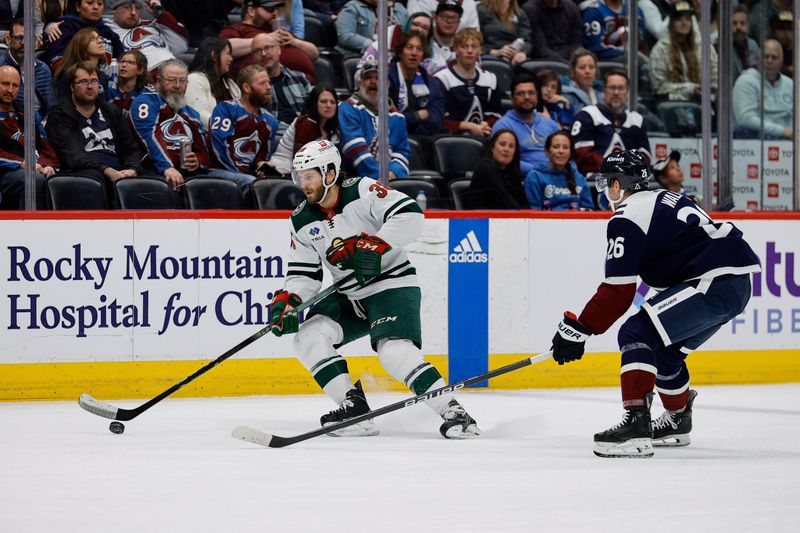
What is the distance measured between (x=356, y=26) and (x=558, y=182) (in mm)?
1588

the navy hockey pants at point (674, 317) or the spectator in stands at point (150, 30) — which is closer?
the navy hockey pants at point (674, 317)

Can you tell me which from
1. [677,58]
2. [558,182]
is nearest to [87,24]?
[558,182]

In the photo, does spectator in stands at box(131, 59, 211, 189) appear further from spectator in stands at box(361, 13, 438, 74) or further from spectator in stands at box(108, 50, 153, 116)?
spectator in stands at box(361, 13, 438, 74)

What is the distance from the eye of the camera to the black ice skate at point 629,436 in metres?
4.26

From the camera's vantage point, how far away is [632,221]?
4.24 m

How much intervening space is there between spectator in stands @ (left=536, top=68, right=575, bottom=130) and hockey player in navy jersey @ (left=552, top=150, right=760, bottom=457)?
345cm

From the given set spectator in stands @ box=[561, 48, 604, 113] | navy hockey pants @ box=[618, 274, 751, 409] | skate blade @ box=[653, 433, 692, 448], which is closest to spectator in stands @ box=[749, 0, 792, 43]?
spectator in stands @ box=[561, 48, 604, 113]

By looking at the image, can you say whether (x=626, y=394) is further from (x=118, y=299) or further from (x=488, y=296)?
(x=118, y=299)

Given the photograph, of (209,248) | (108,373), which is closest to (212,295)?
(209,248)

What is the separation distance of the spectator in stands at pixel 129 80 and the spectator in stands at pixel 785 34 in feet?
12.2

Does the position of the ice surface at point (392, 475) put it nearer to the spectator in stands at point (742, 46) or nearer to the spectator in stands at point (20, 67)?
the spectator in stands at point (20, 67)

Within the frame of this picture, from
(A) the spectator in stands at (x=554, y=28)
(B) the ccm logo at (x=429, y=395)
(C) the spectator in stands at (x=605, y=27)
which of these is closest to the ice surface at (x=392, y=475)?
(B) the ccm logo at (x=429, y=395)

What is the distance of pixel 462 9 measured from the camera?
8070 millimetres

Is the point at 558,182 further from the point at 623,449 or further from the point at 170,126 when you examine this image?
the point at 623,449
